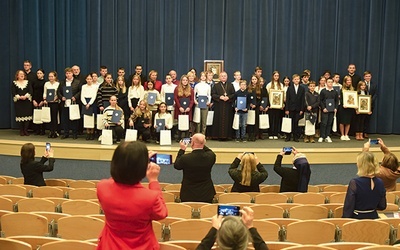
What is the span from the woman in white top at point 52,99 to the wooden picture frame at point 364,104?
737 centimetres

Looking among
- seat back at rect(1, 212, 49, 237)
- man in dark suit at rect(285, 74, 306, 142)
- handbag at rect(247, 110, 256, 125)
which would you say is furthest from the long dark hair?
man in dark suit at rect(285, 74, 306, 142)

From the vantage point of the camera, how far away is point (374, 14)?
14.6m

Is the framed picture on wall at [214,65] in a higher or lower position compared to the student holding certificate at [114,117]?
higher

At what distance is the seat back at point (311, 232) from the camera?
4520 millimetres

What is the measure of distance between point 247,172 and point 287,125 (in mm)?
5857

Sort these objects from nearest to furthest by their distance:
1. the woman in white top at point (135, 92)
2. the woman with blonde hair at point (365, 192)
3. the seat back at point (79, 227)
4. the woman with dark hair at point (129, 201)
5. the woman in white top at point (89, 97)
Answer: the woman with dark hair at point (129, 201) < the seat back at point (79, 227) < the woman with blonde hair at point (365, 192) < the woman in white top at point (89, 97) < the woman in white top at point (135, 92)

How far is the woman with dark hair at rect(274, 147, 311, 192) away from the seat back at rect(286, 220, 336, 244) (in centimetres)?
216

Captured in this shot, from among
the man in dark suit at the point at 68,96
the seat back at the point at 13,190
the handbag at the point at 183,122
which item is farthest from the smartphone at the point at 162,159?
the man in dark suit at the point at 68,96

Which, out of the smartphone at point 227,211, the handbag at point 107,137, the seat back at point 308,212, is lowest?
the seat back at point 308,212

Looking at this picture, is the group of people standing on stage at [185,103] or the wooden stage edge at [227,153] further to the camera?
the group of people standing on stage at [185,103]

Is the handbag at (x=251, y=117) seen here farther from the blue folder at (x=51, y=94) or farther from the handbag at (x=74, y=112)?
the blue folder at (x=51, y=94)

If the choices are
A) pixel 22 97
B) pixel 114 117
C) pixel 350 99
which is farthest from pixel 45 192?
pixel 350 99

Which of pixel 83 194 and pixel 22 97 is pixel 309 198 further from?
pixel 22 97

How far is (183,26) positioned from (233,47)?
1588 mm
